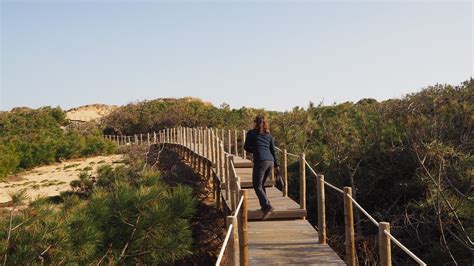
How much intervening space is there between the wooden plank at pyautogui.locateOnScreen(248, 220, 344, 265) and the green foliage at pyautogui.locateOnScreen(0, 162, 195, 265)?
145 cm

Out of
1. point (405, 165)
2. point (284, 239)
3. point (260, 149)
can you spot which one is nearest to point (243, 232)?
point (284, 239)

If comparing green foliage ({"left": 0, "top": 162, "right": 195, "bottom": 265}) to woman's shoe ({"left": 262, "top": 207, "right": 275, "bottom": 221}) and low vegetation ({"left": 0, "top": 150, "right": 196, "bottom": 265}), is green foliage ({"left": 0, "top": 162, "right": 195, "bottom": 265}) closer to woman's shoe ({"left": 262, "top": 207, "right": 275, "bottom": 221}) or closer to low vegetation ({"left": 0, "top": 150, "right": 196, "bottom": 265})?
low vegetation ({"left": 0, "top": 150, "right": 196, "bottom": 265})

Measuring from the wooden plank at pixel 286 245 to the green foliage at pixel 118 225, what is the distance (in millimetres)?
1445

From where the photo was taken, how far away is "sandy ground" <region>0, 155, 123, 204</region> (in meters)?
18.1

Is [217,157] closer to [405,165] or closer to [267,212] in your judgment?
[267,212]

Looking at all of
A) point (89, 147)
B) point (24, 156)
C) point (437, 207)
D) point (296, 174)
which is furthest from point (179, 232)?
point (89, 147)

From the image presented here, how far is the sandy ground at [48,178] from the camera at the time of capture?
1813 centimetres

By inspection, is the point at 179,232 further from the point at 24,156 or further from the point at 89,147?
the point at 89,147

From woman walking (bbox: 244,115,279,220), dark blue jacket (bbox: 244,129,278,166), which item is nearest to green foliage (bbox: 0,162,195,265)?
woman walking (bbox: 244,115,279,220)

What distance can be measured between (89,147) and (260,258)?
2524 cm

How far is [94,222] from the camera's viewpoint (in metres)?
6.68

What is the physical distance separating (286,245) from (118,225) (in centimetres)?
310

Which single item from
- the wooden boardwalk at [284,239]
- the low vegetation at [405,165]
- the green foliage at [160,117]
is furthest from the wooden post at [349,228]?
the green foliage at [160,117]

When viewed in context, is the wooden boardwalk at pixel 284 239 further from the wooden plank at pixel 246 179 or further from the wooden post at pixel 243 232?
the wooden plank at pixel 246 179
